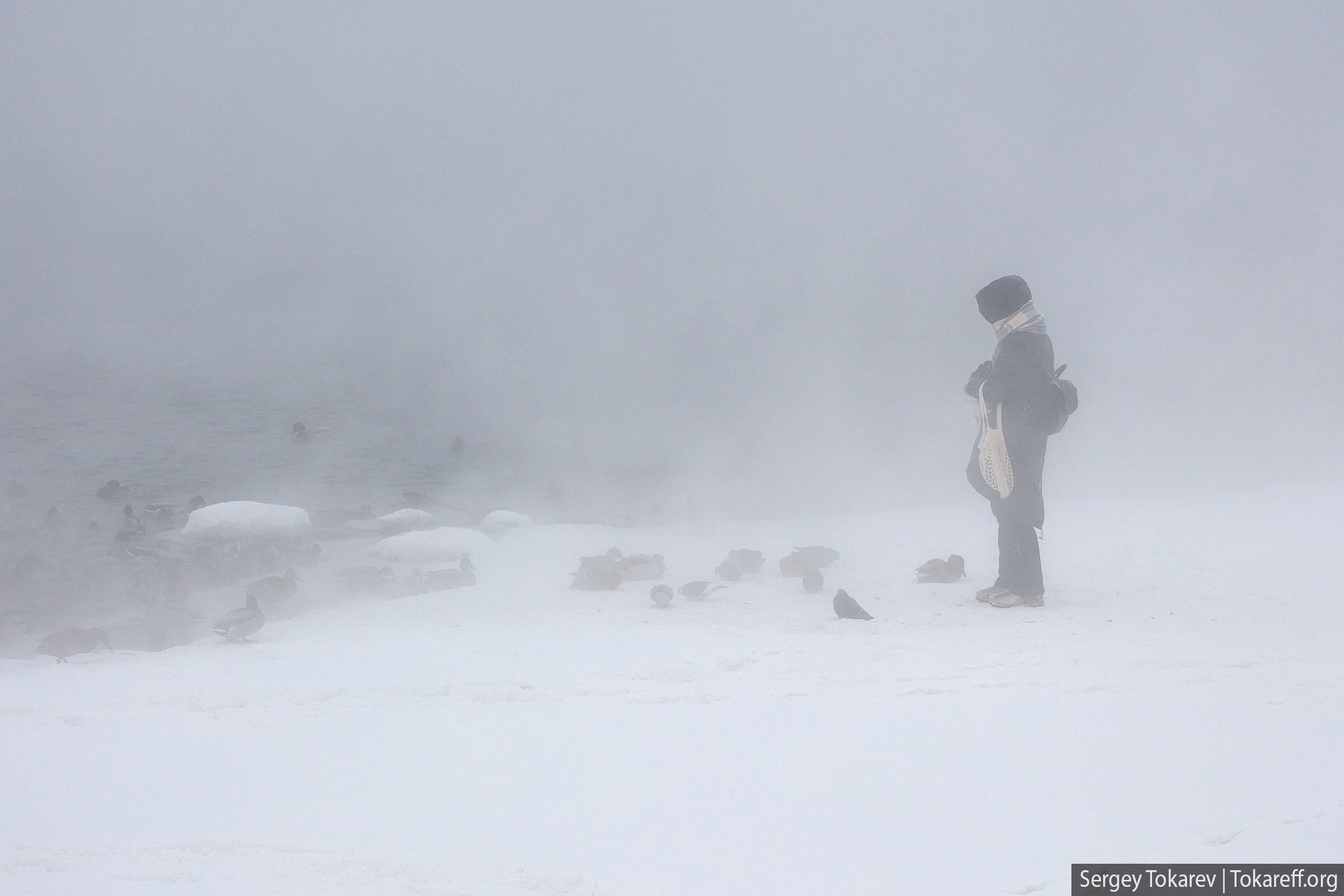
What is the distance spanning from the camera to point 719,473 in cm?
976

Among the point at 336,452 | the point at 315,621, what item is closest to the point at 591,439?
the point at 336,452

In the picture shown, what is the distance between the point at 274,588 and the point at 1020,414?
371 centimetres

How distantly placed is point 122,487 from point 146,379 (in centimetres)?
666

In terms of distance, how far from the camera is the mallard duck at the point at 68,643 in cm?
300

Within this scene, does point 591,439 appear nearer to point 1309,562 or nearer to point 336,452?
point 336,452

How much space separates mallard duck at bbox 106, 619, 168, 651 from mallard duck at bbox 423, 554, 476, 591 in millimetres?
1210

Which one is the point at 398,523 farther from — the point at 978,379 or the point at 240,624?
the point at 978,379

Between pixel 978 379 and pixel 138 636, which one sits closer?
pixel 138 636

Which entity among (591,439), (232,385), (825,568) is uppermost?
(232,385)

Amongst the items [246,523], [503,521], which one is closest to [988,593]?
[503,521]

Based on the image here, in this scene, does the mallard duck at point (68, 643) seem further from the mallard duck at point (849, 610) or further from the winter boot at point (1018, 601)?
the winter boot at point (1018, 601)

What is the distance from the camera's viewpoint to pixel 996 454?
3408 millimetres

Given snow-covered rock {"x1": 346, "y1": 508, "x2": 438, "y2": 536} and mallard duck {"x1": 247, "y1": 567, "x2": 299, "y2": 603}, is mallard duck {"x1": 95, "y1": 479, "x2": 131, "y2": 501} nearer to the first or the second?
snow-covered rock {"x1": 346, "y1": 508, "x2": 438, "y2": 536}

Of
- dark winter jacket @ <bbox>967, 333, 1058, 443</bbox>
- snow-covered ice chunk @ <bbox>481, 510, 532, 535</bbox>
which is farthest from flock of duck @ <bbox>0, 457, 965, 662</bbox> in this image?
snow-covered ice chunk @ <bbox>481, 510, 532, 535</bbox>
